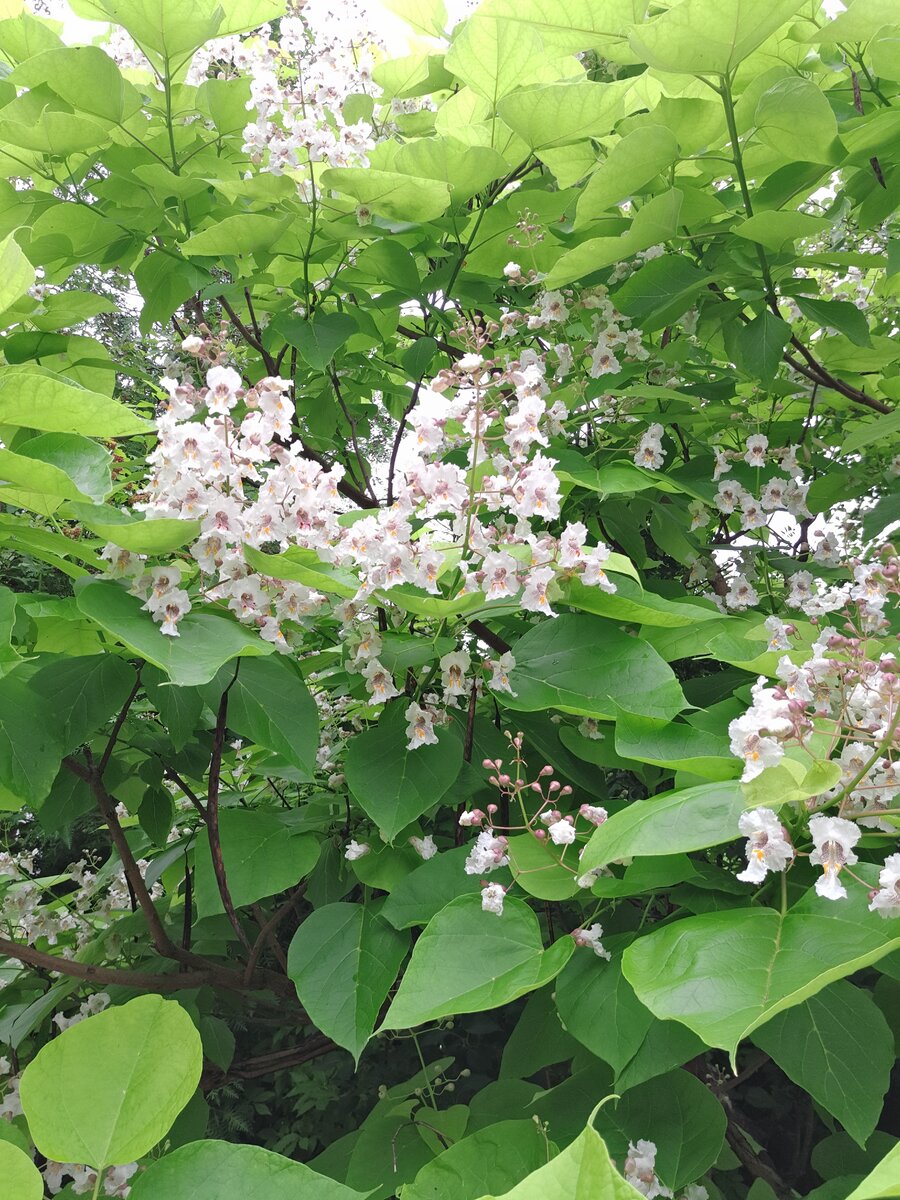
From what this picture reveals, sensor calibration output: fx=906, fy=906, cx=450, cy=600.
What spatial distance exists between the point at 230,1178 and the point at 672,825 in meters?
0.53

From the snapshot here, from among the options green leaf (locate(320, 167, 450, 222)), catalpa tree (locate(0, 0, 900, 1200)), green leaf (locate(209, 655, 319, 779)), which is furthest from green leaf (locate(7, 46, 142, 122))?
green leaf (locate(209, 655, 319, 779))

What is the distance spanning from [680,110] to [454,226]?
1.60 feet

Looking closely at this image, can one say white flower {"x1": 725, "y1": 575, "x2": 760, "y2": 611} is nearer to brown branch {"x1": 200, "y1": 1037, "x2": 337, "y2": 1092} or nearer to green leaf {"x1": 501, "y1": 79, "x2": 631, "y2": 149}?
green leaf {"x1": 501, "y1": 79, "x2": 631, "y2": 149}

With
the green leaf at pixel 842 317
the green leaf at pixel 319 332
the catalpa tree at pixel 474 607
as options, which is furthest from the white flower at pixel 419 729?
the green leaf at pixel 842 317

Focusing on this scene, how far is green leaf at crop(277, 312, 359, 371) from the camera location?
177cm

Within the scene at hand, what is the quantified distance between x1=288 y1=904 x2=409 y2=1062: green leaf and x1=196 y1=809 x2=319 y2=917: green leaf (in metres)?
0.08

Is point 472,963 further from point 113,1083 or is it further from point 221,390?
point 221,390

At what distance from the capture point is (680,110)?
1513 millimetres

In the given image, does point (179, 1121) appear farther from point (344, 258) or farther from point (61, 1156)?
point (344, 258)

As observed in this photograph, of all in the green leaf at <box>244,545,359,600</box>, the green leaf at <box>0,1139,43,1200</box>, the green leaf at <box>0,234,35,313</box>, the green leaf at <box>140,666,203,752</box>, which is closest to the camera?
the green leaf at <box>0,1139,43,1200</box>

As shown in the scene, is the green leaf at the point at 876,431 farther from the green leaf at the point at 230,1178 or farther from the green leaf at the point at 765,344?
the green leaf at the point at 230,1178

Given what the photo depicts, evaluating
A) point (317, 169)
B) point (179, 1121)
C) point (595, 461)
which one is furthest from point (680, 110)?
point (179, 1121)

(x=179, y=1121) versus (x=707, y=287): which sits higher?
(x=707, y=287)

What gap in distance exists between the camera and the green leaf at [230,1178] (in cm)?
79
